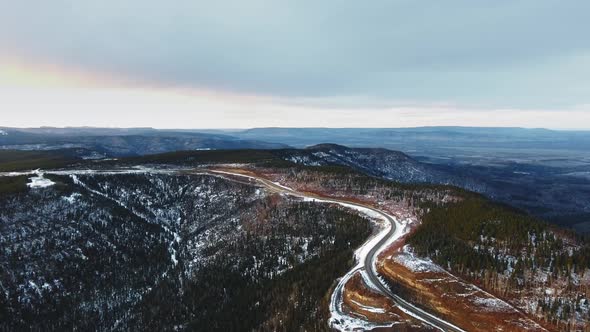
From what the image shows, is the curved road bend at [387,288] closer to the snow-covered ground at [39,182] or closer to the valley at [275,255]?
the valley at [275,255]

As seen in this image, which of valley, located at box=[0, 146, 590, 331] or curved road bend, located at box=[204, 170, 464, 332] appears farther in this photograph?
valley, located at box=[0, 146, 590, 331]

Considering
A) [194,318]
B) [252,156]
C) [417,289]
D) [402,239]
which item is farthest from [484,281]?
[252,156]

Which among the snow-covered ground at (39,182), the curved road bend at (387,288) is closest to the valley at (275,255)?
the curved road bend at (387,288)

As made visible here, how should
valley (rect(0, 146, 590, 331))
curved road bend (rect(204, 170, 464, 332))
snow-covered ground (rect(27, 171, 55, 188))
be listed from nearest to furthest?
curved road bend (rect(204, 170, 464, 332)) → valley (rect(0, 146, 590, 331)) → snow-covered ground (rect(27, 171, 55, 188))

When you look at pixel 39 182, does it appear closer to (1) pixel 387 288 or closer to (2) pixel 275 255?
(2) pixel 275 255

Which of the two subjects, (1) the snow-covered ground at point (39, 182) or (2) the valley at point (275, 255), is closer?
(2) the valley at point (275, 255)

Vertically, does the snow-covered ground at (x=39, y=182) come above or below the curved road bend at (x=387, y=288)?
above

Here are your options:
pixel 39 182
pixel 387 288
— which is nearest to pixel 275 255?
pixel 387 288

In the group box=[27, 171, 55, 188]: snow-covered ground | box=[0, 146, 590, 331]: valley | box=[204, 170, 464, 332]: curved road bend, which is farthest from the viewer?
box=[27, 171, 55, 188]: snow-covered ground

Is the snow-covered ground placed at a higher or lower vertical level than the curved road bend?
higher

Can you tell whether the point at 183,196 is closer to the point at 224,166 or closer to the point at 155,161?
the point at 224,166

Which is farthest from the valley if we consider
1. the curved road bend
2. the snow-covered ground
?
the snow-covered ground

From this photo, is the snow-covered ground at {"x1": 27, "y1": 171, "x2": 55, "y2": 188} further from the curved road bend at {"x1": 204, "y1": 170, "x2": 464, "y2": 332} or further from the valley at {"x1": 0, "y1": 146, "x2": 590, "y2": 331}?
the curved road bend at {"x1": 204, "y1": 170, "x2": 464, "y2": 332}
